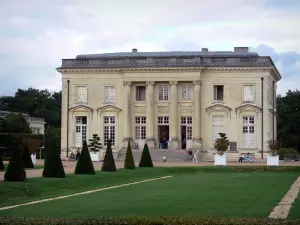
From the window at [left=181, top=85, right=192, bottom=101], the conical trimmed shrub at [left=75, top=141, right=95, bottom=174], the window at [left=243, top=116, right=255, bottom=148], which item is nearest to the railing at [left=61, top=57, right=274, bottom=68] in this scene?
the window at [left=181, top=85, right=192, bottom=101]

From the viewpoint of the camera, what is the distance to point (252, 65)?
57438 mm

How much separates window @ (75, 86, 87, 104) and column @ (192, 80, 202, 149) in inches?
414

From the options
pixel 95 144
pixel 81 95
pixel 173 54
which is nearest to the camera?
pixel 95 144

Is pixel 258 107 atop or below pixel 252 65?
below

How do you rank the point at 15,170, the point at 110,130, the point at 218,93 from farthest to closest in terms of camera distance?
the point at 110,130 → the point at 218,93 → the point at 15,170

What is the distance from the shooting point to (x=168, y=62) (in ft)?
192

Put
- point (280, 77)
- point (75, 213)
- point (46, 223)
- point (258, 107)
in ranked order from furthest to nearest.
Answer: point (280, 77)
point (258, 107)
point (75, 213)
point (46, 223)

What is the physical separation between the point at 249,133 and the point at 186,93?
22.6ft

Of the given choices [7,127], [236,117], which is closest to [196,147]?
[236,117]

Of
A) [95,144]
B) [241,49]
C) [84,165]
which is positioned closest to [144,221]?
[84,165]

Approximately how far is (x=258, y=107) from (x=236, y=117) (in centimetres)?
216

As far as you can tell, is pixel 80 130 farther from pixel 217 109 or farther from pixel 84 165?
pixel 84 165

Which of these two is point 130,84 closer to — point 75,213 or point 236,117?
point 236,117

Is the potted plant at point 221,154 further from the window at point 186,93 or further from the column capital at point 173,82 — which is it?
the column capital at point 173,82
